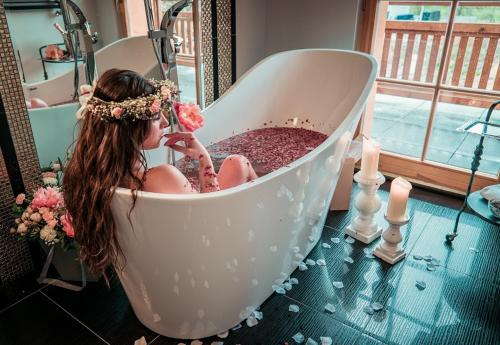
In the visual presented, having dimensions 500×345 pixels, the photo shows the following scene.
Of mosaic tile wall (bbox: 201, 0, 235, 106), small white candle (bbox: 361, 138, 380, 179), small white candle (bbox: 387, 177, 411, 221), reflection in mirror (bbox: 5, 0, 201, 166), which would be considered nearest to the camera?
reflection in mirror (bbox: 5, 0, 201, 166)

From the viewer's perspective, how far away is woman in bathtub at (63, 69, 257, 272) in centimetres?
128

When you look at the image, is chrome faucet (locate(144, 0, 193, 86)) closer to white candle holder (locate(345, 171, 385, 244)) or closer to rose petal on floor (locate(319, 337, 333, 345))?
white candle holder (locate(345, 171, 385, 244))

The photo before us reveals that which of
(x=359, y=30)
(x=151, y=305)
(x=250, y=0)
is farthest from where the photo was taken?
(x=250, y=0)

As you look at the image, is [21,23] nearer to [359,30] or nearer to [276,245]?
[276,245]

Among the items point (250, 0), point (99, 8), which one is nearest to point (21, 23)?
point (99, 8)

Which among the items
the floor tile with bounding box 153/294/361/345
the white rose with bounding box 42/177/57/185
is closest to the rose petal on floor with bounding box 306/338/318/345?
the floor tile with bounding box 153/294/361/345

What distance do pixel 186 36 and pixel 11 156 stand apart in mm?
1292

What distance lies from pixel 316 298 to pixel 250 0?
87.3 inches

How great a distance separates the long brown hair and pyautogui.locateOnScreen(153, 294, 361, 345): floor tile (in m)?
0.60

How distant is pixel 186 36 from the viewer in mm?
2635

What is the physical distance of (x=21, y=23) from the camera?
182 cm

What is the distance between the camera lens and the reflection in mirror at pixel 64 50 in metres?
1.87

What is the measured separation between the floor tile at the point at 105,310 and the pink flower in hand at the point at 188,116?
832mm

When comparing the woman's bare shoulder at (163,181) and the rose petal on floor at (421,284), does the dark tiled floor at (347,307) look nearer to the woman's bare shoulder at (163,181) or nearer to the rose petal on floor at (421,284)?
the rose petal on floor at (421,284)
